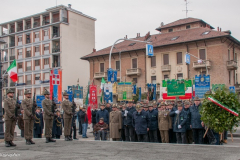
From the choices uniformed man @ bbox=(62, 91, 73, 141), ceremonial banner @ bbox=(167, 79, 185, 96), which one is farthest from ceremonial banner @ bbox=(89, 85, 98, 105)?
uniformed man @ bbox=(62, 91, 73, 141)

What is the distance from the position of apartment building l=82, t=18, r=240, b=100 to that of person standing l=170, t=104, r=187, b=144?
31320mm

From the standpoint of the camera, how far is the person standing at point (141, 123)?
13.7 metres

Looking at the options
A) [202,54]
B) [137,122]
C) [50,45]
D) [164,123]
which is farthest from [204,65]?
[137,122]

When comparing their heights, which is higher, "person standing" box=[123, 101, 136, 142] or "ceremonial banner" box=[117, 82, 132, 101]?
"ceremonial banner" box=[117, 82, 132, 101]

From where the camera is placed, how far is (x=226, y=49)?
48281mm

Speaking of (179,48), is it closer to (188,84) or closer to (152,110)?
(188,84)

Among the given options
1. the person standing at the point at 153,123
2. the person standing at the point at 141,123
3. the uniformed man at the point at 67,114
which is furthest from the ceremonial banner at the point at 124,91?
the uniformed man at the point at 67,114

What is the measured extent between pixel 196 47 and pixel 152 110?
35876 mm

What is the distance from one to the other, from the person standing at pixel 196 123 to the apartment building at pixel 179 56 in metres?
31.8

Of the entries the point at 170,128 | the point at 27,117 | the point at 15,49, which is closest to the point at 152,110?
Result: the point at 170,128

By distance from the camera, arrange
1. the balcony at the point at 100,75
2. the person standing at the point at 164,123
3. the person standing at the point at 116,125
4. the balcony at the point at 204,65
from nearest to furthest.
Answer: the person standing at the point at 164,123
the person standing at the point at 116,125
the balcony at the point at 204,65
the balcony at the point at 100,75

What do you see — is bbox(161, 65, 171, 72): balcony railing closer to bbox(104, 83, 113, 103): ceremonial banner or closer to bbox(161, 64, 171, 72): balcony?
bbox(161, 64, 171, 72): balcony

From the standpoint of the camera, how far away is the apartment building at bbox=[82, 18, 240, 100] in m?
47.2

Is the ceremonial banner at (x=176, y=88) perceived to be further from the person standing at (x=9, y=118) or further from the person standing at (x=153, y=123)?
the person standing at (x=9, y=118)
